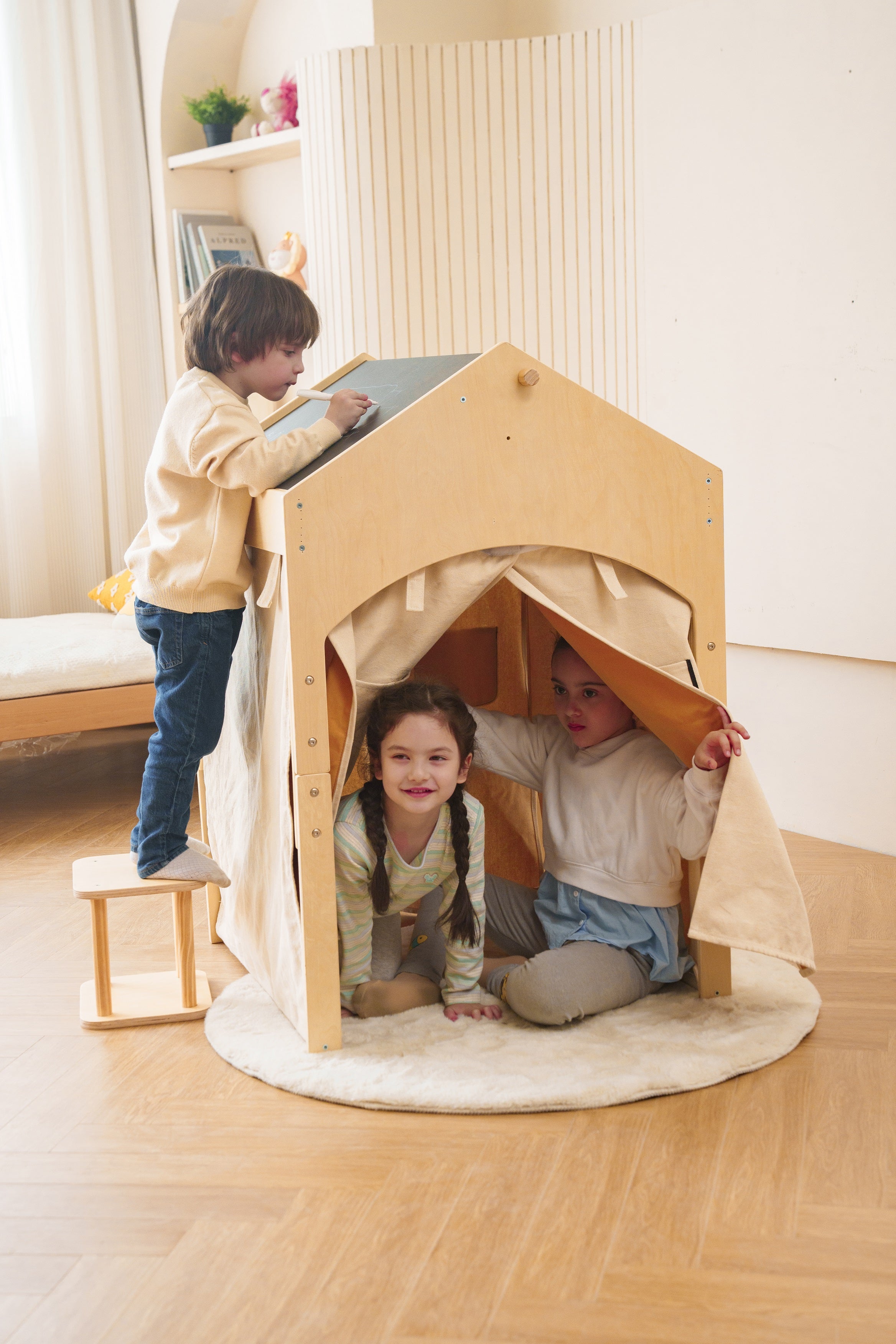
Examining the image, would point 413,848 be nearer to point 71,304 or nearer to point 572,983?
point 572,983

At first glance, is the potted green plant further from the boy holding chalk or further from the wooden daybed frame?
the boy holding chalk

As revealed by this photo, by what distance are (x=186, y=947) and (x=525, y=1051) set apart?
0.65 meters

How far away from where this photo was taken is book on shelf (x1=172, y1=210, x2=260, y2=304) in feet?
15.1

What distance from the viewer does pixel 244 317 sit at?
7.01ft

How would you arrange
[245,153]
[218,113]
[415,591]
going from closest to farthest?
1. [415,591]
2. [245,153]
3. [218,113]

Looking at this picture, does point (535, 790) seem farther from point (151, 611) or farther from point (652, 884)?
point (151, 611)

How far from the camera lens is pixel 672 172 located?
3.22 metres

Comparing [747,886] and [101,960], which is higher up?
[747,886]

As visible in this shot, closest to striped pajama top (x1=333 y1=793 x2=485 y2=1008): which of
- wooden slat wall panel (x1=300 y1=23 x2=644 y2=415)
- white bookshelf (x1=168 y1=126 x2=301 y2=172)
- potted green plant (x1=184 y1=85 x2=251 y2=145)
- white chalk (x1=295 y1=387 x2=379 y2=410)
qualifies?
white chalk (x1=295 y1=387 x2=379 y2=410)

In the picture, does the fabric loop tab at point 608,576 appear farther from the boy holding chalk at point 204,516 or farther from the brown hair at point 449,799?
the boy holding chalk at point 204,516

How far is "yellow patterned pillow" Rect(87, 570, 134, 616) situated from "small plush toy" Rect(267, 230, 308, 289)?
116cm

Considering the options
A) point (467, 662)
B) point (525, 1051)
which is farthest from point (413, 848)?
point (467, 662)

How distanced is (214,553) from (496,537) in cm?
51

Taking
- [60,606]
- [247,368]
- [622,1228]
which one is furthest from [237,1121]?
[60,606]
